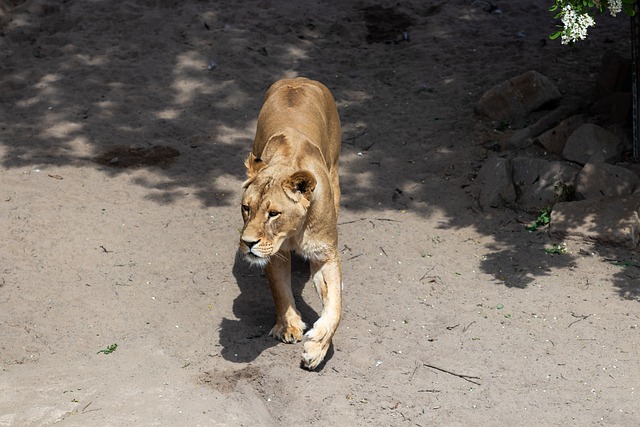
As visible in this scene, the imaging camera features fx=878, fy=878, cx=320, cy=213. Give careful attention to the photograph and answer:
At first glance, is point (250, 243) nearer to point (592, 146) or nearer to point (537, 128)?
point (592, 146)

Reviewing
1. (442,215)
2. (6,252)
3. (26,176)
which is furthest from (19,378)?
(442,215)

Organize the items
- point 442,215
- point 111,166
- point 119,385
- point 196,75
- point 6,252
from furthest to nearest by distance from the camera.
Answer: point 196,75 < point 111,166 < point 442,215 < point 6,252 < point 119,385

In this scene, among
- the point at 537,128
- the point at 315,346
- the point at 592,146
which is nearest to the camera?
the point at 315,346

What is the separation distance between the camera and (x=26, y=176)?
8.94m

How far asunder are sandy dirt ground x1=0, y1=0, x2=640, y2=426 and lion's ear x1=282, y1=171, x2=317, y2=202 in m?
1.29

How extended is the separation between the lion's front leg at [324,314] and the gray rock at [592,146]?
146 inches

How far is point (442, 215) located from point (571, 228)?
4.10 feet

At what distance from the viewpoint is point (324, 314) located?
6.29 m

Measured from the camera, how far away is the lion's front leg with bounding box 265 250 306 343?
652 cm

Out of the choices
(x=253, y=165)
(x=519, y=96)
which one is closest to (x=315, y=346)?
(x=253, y=165)

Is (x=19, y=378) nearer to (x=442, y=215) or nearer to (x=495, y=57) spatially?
(x=442, y=215)

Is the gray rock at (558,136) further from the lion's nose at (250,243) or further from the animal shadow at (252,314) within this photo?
the lion's nose at (250,243)

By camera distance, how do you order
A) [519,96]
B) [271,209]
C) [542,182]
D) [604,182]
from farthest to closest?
[519,96] < [542,182] < [604,182] < [271,209]

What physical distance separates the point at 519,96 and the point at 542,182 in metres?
1.84
